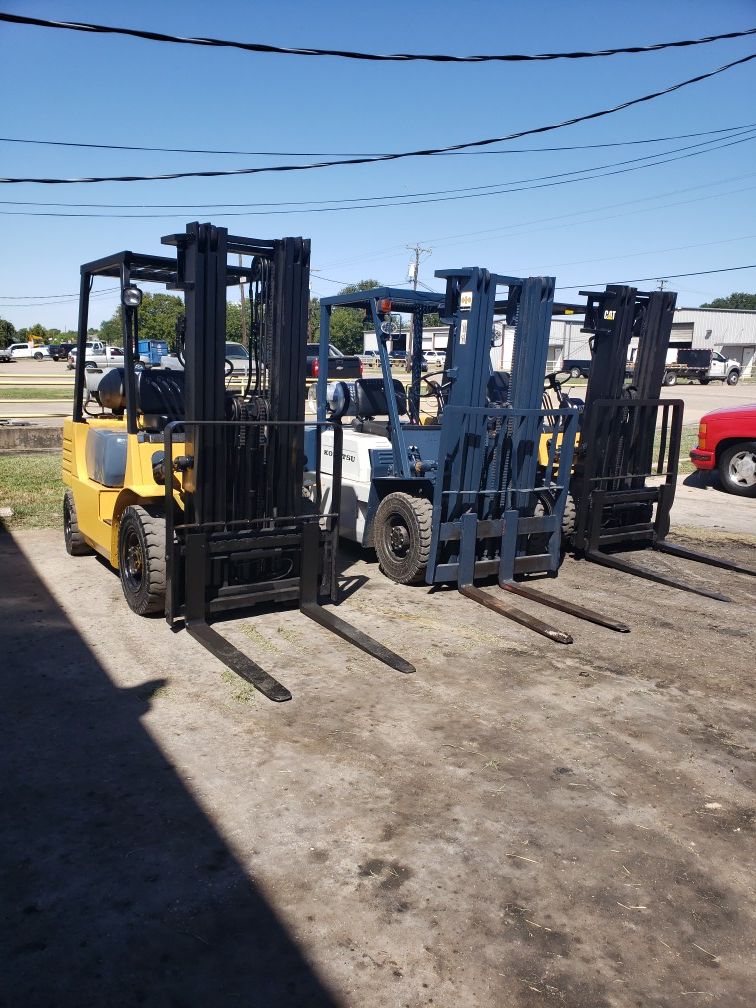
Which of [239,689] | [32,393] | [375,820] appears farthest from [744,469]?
[32,393]

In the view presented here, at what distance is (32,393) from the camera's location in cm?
2725

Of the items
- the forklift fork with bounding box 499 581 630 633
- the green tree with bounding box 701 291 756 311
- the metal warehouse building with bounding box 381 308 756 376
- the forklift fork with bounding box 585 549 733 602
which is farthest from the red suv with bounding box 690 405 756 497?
the green tree with bounding box 701 291 756 311

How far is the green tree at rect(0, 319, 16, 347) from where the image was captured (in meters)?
74.2

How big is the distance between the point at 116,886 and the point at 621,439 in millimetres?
7184

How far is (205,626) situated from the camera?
5961mm

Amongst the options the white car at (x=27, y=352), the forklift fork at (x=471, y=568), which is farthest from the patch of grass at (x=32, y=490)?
the white car at (x=27, y=352)

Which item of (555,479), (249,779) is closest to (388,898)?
(249,779)

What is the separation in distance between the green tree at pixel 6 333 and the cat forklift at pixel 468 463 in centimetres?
7563

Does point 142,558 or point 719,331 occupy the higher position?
point 719,331

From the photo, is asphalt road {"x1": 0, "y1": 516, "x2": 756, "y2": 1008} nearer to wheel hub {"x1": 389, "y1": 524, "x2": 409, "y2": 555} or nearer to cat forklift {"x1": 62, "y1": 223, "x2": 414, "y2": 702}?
cat forklift {"x1": 62, "y1": 223, "x2": 414, "y2": 702}

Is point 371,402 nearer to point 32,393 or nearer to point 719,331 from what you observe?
point 32,393

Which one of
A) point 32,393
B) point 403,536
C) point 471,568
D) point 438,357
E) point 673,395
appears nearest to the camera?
point 471,568

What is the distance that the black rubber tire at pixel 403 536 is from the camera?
7.20 metres

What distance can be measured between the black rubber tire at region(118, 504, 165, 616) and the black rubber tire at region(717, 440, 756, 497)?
10447 millimetres
